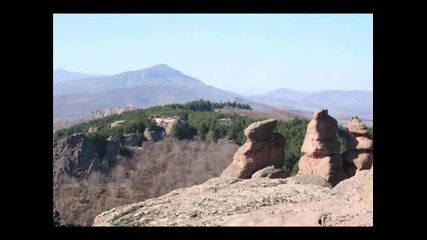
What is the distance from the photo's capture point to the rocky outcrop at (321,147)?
46.3 feet

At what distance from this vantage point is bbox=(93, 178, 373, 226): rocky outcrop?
5785mm

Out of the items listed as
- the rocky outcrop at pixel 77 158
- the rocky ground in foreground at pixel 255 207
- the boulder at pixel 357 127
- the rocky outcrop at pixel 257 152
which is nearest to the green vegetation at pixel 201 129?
the rocky outcrop at pixel 77 158

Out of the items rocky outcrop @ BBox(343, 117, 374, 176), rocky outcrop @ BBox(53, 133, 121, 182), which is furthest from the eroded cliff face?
rocky outcrop @ BBox(53, 133, 121, 182)

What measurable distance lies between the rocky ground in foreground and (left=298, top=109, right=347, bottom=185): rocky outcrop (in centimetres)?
444

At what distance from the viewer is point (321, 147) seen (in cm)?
1420

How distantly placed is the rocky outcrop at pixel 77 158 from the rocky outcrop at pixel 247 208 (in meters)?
14.5

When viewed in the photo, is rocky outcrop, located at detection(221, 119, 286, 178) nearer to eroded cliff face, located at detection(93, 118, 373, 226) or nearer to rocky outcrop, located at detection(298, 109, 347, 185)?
rocky outcrop, located at detection(298, 109, 347, 185)

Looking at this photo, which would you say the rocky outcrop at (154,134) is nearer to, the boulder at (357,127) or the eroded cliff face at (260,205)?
the boulder at (357,127)

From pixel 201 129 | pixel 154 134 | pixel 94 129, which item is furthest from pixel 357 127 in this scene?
pixel 94 129
